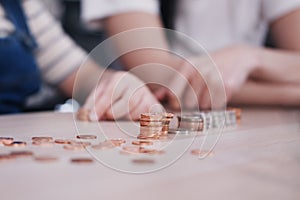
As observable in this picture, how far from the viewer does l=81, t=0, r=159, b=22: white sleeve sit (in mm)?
887

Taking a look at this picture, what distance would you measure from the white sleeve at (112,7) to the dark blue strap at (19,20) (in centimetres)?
13

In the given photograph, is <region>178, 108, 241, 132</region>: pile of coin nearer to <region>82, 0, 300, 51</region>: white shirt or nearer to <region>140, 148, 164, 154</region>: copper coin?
<region>140, 148, 164, 154</region>: copper coin

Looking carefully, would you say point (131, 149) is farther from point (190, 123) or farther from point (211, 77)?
point (211, 77)

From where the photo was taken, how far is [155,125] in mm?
395

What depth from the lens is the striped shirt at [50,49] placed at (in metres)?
0.92

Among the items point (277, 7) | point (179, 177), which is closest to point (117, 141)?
point (179, 177)

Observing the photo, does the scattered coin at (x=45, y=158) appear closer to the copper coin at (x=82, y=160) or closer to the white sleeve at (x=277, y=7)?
the copper coin at (x=82, y=160)

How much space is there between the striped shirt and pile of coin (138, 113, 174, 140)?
22.4 inches

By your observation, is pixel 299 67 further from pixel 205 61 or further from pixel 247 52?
pixel 205 61

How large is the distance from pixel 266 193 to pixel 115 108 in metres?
0.34

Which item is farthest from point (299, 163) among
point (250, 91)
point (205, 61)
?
point (250, 91)

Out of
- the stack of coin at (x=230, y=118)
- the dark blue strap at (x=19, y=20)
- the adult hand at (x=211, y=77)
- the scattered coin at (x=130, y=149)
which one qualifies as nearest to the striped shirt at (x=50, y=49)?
the dark blue strap at (x=19, y=20)

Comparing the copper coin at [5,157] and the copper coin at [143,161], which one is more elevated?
the copper coin at [5,157]

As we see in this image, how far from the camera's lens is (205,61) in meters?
0.79
